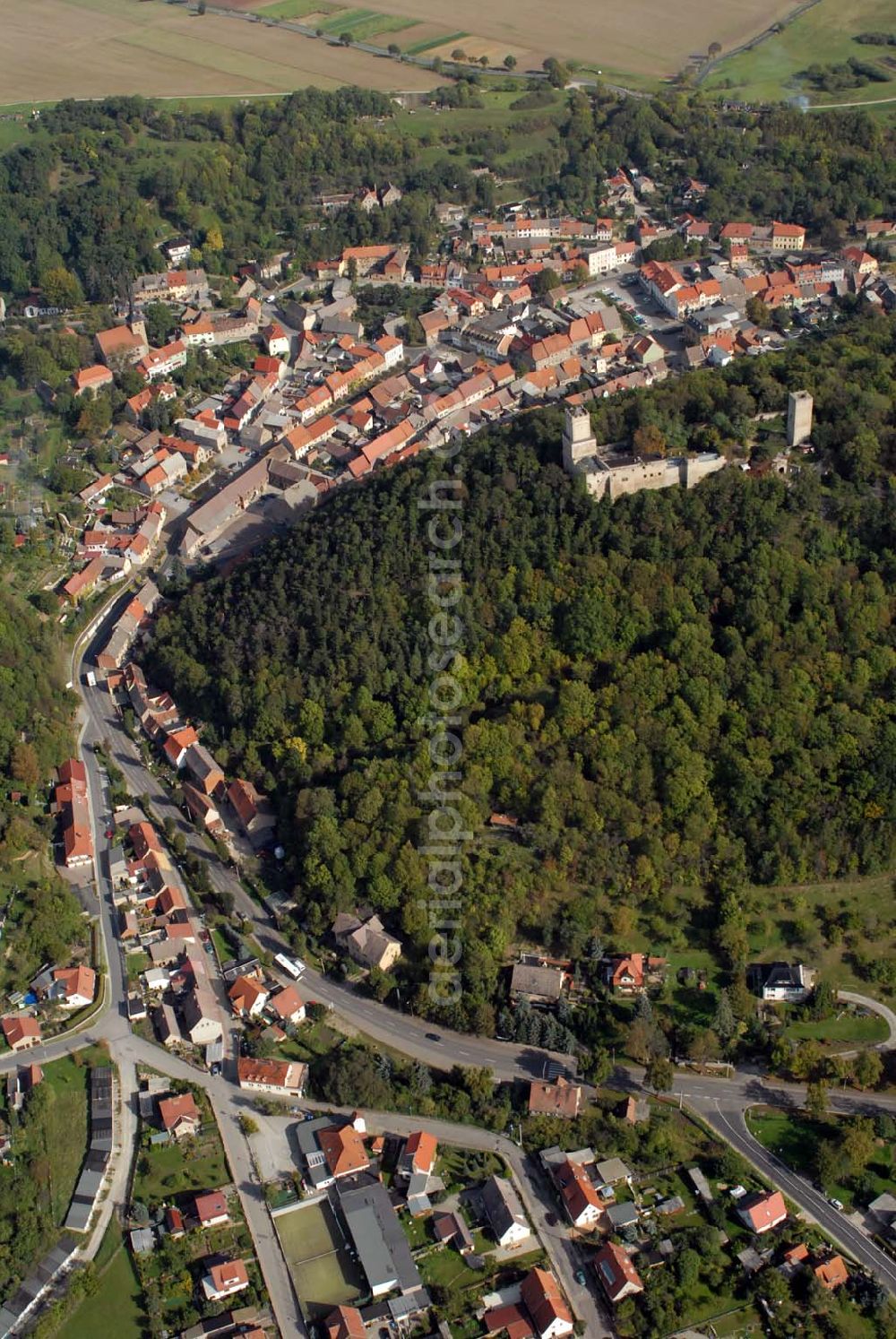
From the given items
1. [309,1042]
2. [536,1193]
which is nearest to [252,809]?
[309,1042]

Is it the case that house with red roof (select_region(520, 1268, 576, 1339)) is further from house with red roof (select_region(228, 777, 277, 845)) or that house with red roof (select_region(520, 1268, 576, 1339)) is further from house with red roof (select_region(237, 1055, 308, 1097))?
house with red roof (select_region(228, 777, 277, 845))

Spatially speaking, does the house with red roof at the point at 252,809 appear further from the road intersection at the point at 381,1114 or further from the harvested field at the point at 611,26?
the harvested field at the point at 611,26

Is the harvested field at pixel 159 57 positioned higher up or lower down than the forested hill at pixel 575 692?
higher up

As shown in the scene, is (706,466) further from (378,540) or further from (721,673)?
(378,540)

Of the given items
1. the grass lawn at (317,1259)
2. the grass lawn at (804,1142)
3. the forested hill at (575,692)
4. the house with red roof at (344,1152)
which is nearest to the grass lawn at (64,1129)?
the grass lawn at (317,1259)

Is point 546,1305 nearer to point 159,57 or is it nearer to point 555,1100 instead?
point 555,1100

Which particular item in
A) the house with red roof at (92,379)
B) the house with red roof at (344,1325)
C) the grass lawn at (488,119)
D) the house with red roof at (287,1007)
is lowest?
the house with red roof at (344,1325)

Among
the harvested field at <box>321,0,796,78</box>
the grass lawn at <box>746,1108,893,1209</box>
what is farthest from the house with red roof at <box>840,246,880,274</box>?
the grass lawn at <box>746,1108,893,1209</box>
